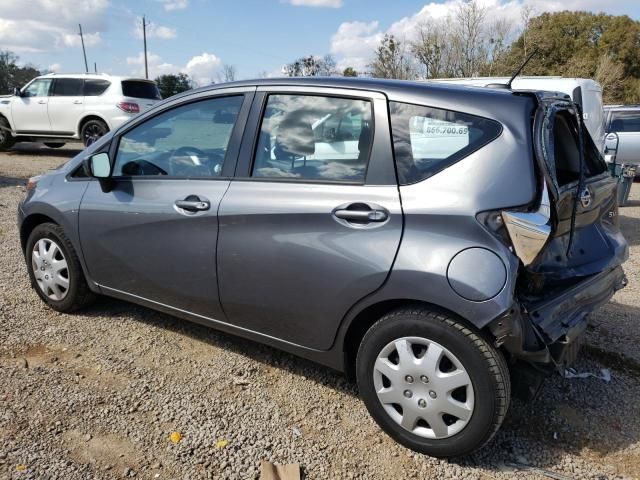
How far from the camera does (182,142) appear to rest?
3367mm

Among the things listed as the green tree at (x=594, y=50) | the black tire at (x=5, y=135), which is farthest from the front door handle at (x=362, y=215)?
the green tree at (x=594, y=50)

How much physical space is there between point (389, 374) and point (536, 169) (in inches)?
45.1

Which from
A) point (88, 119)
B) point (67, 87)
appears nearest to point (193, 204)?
point (88, 119)

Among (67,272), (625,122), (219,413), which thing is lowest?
(219,413)

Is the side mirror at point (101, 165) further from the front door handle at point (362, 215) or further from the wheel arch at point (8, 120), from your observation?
the wheel arch at point (8, 120)

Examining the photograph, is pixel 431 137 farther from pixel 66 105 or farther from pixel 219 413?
pixel 66 105

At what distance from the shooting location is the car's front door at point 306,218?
2.54m

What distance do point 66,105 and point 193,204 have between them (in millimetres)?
11350

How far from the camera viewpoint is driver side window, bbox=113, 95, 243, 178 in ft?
10.3

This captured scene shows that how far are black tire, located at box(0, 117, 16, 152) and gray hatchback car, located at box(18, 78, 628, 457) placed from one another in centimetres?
1237

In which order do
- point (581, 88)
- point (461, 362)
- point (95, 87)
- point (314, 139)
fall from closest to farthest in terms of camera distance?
point (461, 362), point (314, 139), point (581, 88), point (95, 87)

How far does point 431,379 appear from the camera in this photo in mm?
2436

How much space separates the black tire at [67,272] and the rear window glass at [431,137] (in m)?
2.52

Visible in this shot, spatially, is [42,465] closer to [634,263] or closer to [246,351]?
[246,351]
